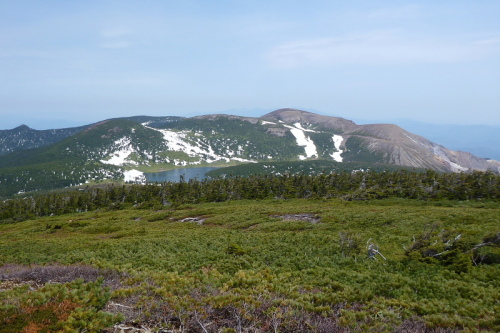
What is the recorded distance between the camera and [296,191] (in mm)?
99875

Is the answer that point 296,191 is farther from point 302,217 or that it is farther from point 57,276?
point 57,276

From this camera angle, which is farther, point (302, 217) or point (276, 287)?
point (302, 217)

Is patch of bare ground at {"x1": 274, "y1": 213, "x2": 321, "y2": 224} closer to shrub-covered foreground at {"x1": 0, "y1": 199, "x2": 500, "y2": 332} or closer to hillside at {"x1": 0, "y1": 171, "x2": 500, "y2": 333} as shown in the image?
hillside at {"x1": 0, "y1": 171, "x2": 500, "y2": 333}

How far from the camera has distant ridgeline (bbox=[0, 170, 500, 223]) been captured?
68.6 m

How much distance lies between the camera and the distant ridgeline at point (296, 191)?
68562 mm

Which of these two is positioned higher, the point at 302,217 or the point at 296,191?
the point at 302,217

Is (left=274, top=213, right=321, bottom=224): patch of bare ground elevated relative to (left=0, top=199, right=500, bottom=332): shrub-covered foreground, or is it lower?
lower

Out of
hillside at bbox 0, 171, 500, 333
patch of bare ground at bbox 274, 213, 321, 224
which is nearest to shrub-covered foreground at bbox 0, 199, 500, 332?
hillside at bbox 0, 171, 500, 333

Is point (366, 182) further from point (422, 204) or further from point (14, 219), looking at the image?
point (14, 219)

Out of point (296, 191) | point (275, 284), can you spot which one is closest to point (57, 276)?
point (275, 284)

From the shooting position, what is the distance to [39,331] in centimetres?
1001

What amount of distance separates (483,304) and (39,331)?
19.0m

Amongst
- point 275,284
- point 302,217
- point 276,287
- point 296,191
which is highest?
point 276,287

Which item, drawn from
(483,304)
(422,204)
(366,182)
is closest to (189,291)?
(483,304)
